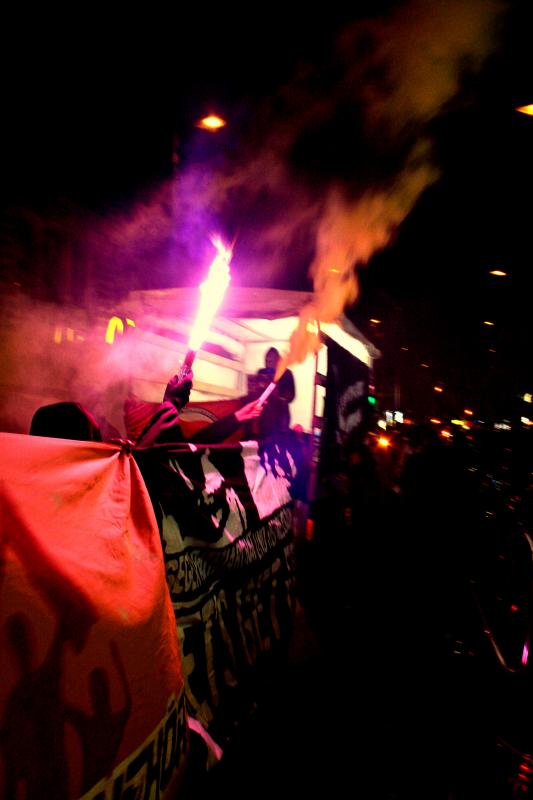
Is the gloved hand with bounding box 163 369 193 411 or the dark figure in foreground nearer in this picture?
the gloved hand with bounding box 163 369 193 411

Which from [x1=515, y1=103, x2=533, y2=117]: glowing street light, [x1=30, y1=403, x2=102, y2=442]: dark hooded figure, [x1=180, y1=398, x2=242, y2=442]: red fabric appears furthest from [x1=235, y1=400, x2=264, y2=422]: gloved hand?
[x1=515, y1=103, x2=533, y2=117]: glowing street light

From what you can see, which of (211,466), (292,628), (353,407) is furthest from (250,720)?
(353,407)

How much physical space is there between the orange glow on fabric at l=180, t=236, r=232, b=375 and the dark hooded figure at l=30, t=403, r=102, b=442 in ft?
2.92

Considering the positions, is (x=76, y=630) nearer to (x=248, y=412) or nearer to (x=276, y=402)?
(x=248, y=412)

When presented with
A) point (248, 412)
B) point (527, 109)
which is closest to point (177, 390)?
point (248, 412)

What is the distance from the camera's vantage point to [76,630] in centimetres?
159

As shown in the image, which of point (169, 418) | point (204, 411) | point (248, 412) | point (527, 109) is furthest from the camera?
point (204, 411)

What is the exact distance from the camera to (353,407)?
7.00 m

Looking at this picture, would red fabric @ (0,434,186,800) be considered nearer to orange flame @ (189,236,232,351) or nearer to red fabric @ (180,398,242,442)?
orange flame @ (189,236,232,351)

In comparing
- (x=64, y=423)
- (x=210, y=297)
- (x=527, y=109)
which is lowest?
(x=64, y=423)

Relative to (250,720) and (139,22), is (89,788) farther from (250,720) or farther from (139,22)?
(139,22)

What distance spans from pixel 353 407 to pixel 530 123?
13.8 ft

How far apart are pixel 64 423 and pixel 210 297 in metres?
1.83

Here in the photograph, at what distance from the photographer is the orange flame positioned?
10.7 feet
